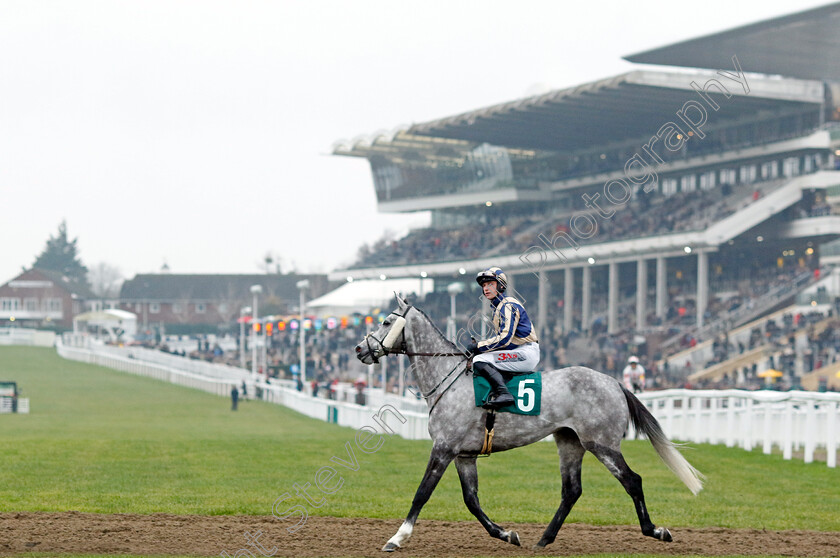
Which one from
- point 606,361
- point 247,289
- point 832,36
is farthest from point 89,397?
point 247,289

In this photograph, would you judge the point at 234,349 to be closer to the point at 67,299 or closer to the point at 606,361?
the point at 606,361

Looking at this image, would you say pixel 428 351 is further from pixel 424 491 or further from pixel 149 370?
pixel 149 370

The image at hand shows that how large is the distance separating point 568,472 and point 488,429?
842 mm

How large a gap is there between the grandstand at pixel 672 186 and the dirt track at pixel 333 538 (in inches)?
1124

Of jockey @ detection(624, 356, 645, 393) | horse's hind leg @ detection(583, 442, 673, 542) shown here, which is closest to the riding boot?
horse's hind leg @ detection(583, 442, 673, 542)

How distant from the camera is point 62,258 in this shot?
13225 centimetres

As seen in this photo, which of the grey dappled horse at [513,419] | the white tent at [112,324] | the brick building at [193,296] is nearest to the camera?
the grey dappled horse at [513,419]

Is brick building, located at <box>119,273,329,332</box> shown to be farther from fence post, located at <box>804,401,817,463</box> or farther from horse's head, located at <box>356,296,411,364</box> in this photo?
horse's head, located at <box>356,296,411,364</box>

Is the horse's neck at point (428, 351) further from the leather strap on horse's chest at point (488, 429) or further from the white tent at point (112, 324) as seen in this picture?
the white tent at point (112, 324)

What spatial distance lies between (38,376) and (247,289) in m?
61.1

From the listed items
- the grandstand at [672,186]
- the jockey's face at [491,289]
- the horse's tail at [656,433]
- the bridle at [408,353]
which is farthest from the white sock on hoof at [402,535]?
the grandstand at [672,186]

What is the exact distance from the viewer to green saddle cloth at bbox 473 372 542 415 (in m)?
9.12

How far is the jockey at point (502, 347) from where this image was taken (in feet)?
29.8

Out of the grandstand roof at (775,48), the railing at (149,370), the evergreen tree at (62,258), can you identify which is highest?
the grandstand roof at (775,48)
